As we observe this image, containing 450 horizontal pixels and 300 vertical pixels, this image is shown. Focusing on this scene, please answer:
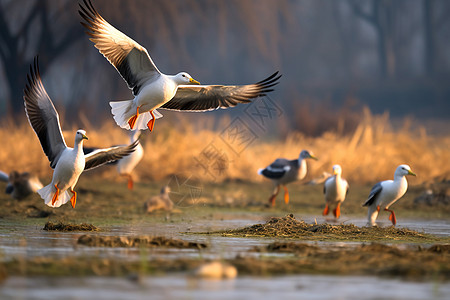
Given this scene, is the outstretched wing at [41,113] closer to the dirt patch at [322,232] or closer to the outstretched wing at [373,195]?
the dirt patch at [322,232]

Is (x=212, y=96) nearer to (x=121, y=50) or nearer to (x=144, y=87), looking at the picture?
(x=144, y=87)

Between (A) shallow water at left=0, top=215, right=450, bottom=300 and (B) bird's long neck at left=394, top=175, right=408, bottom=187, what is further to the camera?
(B) bird's long neck at left=394, top=175, right=408, bottom=187

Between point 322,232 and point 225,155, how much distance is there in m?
→ 9.16

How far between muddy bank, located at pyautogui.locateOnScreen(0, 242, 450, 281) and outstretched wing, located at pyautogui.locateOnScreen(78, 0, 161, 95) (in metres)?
4.02

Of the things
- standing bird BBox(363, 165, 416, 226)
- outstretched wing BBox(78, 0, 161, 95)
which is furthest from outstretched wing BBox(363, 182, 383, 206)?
outstretched wing BBox(78, 0, 161, 95)

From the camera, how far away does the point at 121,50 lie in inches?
424

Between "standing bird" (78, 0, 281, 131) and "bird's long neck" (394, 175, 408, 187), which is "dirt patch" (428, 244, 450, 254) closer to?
"standing bird" (78, 0, 281, 131)

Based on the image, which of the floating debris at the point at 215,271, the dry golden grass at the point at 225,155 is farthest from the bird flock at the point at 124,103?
the dry golden grass at the point at 225,155

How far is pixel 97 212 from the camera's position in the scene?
12789 mm

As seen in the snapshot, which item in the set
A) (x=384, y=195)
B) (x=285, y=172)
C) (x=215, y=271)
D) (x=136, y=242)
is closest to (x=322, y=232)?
(x=136, y=242)

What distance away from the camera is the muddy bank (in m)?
6.14

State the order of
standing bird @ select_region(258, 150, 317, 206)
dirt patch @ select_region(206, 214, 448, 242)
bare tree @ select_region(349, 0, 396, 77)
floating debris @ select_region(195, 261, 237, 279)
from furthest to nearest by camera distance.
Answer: bare tree @ select_region(349, 0, 396, 77) < standing bird @ select_region(258, 150, 317, 206) < dirt patch @ select_region(206, 214, 448, 242) < floating debris @ select_region(195, 261, 237, 279)

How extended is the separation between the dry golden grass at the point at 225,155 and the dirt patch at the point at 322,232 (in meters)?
8.16

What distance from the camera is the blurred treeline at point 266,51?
24.6 meters
